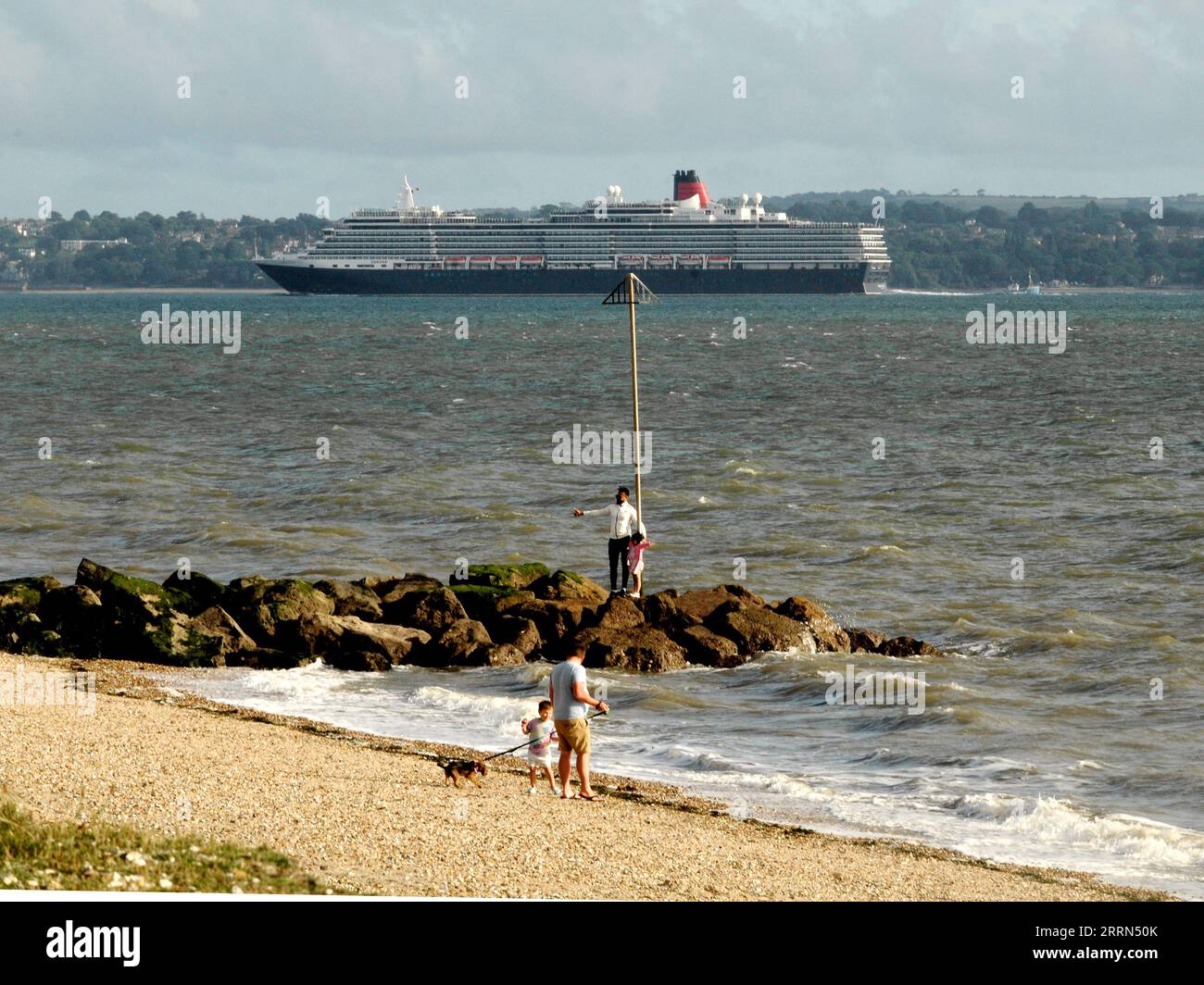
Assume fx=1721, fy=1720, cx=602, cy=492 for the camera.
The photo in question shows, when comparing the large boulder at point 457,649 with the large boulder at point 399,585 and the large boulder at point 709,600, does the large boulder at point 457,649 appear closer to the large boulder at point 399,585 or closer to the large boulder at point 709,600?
the large boulder at point 399,585

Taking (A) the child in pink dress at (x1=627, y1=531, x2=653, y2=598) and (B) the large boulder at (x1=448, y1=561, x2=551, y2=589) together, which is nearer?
(A) the child in pink dress at (x1=627, y1=531, x2=653, y2=598)

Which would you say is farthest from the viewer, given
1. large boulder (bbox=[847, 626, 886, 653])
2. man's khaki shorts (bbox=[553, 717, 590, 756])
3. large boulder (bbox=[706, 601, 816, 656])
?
large boulder (bbox=[847, 626, 886, 653])

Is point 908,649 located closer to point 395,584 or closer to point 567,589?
point 567,589

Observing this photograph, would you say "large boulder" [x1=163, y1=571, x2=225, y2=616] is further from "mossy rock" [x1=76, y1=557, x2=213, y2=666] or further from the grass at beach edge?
the grass at beach edge

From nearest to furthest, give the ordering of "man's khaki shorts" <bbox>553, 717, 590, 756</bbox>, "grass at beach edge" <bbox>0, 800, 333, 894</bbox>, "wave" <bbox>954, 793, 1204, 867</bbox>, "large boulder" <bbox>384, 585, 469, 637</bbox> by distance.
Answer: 1. "grass at beach edge" <bbox>0, 800, 333, 894</bbox>
2. "wave" <bbox>954, 793, 1204, 867</bbox>
3. "man's khaki shorts" <bbox>553, 717, 590, 756</bbox>
4. "large boulder" <bbox>384, 585, 469, 637</bbox>

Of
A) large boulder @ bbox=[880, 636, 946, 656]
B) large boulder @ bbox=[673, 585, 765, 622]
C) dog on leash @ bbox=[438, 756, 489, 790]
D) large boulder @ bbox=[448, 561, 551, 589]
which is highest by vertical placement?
large boulder @ bbox=[448, 561, 551, 589]

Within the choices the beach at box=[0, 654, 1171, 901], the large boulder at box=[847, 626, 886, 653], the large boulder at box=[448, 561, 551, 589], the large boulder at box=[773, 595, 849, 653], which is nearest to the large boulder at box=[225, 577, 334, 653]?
the large boulder at box=[448, 561, 551, 589]

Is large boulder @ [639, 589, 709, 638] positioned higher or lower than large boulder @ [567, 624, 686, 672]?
higher

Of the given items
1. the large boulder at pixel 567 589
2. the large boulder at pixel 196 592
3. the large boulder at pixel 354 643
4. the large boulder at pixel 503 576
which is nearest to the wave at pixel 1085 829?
the large boulder at pixel 354 643

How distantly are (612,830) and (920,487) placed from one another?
23275mm

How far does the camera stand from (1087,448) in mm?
40812

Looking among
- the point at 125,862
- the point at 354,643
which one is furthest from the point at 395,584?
the point at 125,862

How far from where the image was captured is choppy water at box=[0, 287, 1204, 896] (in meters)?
15.2

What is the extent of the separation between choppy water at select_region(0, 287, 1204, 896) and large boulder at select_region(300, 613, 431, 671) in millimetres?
505
